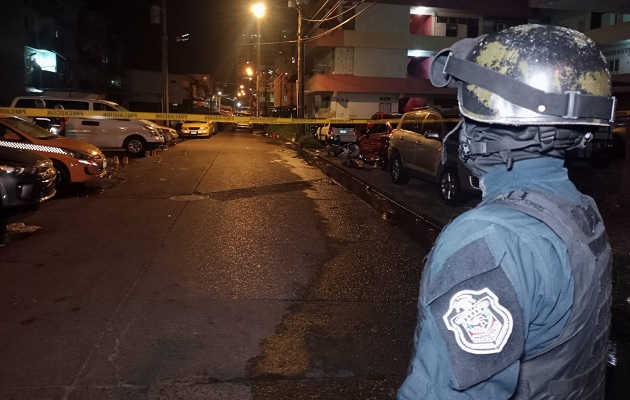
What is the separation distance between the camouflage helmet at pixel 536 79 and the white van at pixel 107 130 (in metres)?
19.1

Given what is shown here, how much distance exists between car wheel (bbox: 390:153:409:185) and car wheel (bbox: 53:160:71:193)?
23.6 ft

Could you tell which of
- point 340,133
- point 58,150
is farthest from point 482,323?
point 340,133

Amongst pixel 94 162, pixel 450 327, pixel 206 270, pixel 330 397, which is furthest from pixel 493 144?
pixel 94 162

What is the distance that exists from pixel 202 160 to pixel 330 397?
630 inches

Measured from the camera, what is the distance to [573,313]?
1334 mm

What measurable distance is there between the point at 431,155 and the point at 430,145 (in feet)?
0.71

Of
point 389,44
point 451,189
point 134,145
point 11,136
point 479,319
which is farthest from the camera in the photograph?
point 389,44

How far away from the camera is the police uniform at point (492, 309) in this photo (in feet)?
3.98

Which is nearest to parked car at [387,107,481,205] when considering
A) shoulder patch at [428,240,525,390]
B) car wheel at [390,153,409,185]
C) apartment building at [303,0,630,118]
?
car wheel at [390,153,409,185]

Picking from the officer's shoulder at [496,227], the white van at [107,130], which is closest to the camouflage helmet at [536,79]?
the officer's shoulder at [496,227]

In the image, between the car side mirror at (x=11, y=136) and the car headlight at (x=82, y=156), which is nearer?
the car side mirror at (x=11, y=136)

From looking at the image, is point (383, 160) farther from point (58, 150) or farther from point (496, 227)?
point (496, 227)

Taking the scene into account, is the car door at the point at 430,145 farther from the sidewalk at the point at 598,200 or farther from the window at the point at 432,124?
the sidewalk at the point at 598,200

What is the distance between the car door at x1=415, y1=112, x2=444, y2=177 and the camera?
10.8 m
